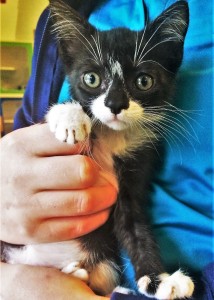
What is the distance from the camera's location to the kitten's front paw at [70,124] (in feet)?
2.55

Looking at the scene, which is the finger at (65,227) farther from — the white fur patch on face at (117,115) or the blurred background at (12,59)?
the blurred background at (12,59)

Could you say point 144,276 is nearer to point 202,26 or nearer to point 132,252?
point 132,252

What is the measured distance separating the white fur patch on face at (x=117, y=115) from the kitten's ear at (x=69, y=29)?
178 mm

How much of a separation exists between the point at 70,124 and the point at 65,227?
0.80 ft

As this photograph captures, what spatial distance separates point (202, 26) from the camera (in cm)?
83

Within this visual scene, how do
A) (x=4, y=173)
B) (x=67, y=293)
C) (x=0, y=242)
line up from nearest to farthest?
(x=67, y=293)
(x=4, y=173)
(x=0, y=242)

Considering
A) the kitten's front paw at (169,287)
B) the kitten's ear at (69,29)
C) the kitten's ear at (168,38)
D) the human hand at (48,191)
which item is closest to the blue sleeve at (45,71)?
the kitten's ear at (69,29)

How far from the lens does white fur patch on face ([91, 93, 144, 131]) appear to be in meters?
0.80

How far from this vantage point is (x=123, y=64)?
0.84 meters

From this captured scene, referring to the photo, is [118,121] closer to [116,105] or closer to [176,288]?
[116,105]

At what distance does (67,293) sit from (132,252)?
0.65 feet

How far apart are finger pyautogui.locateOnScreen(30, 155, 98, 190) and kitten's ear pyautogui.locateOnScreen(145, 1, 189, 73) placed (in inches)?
11.9

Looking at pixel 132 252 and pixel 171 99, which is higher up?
pixel 171 99

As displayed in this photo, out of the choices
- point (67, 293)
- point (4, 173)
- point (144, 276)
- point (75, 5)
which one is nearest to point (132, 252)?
point (144, 276)
